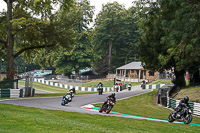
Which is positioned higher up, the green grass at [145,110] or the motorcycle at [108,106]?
the motorcycle at [108,106]

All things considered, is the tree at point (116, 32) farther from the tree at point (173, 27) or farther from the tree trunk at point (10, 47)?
the tree trunk at point (10, 47)

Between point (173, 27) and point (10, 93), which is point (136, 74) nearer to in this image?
point (10, 93)

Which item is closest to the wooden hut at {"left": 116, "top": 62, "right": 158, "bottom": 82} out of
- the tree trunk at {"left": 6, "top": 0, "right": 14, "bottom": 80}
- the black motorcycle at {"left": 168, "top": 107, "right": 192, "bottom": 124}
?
the tree trunk at {"left": 6, "top": 0, "right": 14, "bottom": 80}

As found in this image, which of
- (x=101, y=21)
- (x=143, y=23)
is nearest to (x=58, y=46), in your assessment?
(x=143, y=23)

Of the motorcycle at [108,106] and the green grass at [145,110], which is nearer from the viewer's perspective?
the motorcycle at [108,106]

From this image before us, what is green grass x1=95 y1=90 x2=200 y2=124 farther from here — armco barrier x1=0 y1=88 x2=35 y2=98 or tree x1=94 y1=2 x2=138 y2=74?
tree x1=94 y1=2 x2=138 y2=74

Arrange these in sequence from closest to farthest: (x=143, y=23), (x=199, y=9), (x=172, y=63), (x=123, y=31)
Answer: (x=199, y=9)
(x=143, y=23)
(x=172, y=63)
(x=123, y=31)

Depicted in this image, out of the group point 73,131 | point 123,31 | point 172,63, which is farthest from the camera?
point 123,31

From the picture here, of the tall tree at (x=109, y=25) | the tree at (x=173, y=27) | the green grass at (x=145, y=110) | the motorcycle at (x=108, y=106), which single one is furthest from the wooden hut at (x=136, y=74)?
the motorcycle at (x=108, y=106)

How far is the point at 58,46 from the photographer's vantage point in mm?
32625

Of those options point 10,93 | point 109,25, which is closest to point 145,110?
point 10,93

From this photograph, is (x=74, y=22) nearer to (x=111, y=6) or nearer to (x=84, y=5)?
(x=84, y=5)

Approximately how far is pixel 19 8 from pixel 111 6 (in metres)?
52.0

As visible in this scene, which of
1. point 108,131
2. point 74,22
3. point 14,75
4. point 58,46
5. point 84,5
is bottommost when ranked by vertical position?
point 108,131
